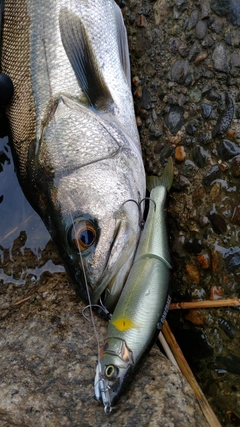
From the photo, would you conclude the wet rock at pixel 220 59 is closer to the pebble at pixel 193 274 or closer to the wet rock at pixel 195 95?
the wet rock at pixel 195 95

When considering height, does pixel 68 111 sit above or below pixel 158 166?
above

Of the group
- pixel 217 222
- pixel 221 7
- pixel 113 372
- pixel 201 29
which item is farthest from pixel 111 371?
pixel 221 7

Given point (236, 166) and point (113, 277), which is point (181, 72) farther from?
point (113, 277)

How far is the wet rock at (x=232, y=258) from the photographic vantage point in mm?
2922

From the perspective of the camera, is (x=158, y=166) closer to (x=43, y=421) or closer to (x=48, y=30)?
(x=48, y=30)

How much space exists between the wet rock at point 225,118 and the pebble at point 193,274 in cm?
91

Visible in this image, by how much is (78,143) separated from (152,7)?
135cm

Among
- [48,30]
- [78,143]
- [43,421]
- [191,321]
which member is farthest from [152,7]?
[43,421]

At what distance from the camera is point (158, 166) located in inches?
130

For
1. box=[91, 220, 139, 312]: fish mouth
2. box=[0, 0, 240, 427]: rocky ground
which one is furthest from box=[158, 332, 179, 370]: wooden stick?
box=[91, 220, 139, 312]: fish mouth

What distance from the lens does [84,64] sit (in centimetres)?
304

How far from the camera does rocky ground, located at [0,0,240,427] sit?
254 cm

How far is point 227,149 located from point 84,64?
110 cm

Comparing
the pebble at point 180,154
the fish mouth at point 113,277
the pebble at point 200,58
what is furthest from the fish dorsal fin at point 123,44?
the fish mouth at point 113,277
